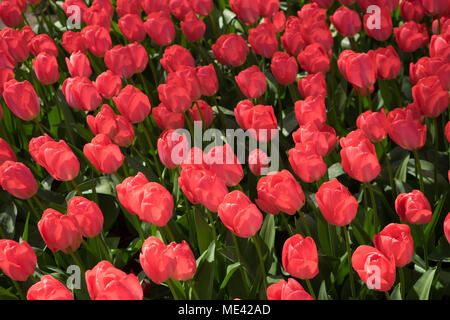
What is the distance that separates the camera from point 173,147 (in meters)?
1.80

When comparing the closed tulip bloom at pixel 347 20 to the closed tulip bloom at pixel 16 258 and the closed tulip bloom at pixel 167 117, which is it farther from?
the closed tulip bloom at pixel 16 258

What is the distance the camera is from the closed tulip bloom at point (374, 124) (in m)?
1.84

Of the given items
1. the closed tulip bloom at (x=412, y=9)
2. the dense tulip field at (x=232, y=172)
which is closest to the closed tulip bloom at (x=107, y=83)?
the dense tulip field at (x=232, y=172)

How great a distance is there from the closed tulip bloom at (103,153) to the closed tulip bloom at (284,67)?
0.67m

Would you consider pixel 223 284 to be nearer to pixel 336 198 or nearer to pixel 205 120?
pixel 336 198

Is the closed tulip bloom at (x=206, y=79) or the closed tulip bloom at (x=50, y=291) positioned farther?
the closed tulip bloom at (x=206, y=79)

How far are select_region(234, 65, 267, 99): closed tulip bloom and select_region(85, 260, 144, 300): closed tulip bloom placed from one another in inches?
39.3

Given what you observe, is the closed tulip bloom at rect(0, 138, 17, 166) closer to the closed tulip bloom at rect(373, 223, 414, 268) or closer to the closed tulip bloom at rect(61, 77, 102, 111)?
the closed tulip bloom at rect(61, 77, 102, 111)

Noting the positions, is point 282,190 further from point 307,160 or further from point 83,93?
point 83,93

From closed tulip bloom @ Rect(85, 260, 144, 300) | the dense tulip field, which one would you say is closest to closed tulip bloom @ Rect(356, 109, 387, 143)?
the dense tulip field

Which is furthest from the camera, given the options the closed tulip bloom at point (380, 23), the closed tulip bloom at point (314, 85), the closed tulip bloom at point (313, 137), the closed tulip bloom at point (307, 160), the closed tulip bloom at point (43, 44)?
the closed tulip bloom at point (43, 44)

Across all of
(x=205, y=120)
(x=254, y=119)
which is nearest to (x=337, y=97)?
(x=205, y=120)

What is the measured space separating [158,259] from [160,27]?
134 centimetres

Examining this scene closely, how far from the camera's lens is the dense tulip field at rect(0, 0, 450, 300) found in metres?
1.49
